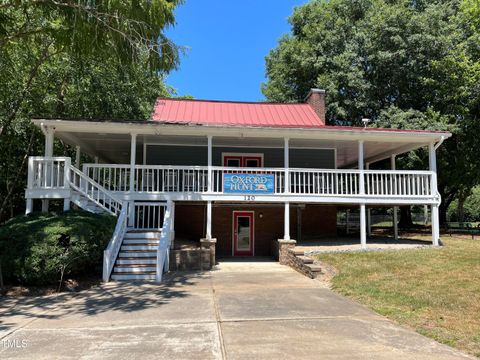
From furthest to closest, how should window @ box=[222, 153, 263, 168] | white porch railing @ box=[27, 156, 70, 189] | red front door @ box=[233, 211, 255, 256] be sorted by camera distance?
window @ box=[222, 153, 263, 168], red front door @ box=[233, 211, 255, 256], white porch railing @ box=[27, 156, 70, 189]

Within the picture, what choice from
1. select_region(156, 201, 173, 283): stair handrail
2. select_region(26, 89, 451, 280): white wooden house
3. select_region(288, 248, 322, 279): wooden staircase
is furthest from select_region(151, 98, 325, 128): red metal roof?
select_region(288, 248, 322, 279): wooden staircase

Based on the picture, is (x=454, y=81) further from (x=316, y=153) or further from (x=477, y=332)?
(x=477, y=332)

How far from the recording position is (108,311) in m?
7.03

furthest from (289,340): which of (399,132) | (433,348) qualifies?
(399,132)

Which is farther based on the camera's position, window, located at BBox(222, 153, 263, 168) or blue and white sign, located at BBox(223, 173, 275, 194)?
window, located at BBox(222, 153, 263, 168)

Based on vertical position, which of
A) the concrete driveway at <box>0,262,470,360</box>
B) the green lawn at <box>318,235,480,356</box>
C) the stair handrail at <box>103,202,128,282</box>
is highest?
the stair handrail at <box>103,202,128,282</box>

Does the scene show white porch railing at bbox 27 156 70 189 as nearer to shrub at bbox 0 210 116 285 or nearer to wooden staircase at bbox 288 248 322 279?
shrub at bbox 0 210 116 285

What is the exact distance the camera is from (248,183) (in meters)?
13.8

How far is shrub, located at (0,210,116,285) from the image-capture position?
28.7 feet

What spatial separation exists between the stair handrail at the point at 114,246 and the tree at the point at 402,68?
15.5 meters

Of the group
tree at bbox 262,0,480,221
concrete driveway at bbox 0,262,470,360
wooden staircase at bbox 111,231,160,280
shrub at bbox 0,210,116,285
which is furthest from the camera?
tree at bbox 262,0,480,221

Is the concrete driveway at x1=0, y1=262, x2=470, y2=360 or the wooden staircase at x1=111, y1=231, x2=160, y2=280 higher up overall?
the wooden staircase at x1=111, y1=231, x2=160, y2=280

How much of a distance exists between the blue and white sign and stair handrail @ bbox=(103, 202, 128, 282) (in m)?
3.61

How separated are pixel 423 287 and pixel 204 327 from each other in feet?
16.8
